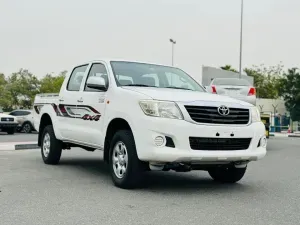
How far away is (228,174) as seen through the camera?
24.1 feet

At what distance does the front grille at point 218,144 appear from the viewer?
611 centimetres

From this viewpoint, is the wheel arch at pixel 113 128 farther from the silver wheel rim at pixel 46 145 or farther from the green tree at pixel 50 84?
the green tree at pixel 50 84

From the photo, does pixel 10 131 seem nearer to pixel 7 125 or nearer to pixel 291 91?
pixel 7 125

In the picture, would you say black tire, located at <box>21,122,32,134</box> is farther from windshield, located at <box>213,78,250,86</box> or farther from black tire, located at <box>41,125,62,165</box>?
black tire, located at <box>41,125,62,165</box>

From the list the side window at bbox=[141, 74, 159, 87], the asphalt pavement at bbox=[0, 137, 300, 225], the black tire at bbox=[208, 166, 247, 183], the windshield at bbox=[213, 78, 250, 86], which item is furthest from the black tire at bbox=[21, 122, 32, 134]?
the black tire at bbox=[208, 166, 247, 183]

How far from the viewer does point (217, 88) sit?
45.1ft

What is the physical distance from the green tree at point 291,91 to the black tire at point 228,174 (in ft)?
152

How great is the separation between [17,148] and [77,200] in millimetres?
7851

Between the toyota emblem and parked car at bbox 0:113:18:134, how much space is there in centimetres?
1975

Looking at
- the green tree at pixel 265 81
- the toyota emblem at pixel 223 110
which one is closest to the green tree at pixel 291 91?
the green tree at pixel 265 81

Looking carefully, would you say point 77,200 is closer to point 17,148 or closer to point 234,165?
point 234,165

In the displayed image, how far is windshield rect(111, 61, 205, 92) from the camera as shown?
7.30 m

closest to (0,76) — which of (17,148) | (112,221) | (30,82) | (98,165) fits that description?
(30,82)

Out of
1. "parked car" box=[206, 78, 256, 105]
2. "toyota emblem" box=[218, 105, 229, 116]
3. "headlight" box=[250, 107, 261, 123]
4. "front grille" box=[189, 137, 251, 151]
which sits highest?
"parked car" box=[206, 78, 256, 105]
